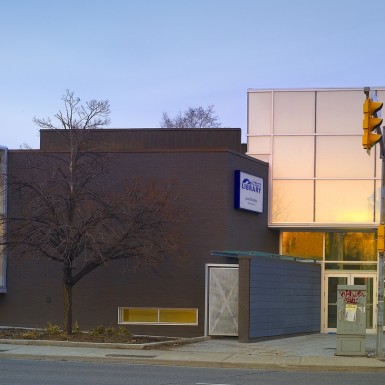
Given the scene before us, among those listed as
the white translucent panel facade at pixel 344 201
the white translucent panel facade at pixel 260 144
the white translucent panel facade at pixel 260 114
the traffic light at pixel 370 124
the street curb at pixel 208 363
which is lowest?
the street curb at pixel 208 363

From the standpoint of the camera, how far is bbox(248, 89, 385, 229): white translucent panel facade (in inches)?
1085

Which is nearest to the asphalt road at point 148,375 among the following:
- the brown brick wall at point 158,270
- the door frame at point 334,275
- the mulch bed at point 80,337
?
the mulch bed at point 80,337

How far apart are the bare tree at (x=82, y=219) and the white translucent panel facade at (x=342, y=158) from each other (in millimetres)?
7617

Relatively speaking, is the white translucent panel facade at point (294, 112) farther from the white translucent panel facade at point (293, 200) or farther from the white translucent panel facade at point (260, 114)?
the white translucent panel facade at point (293, 200)

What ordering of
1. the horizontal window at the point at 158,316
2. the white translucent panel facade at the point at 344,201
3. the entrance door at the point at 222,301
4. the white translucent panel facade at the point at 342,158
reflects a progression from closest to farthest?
the entrance door at the point at 222,301 < the horizontal window at the point at 158,316 < the white translucent panel facade at the point at 344,201 < the white translucent panel facade at the point at 342,158

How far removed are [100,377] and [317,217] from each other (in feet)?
49.7

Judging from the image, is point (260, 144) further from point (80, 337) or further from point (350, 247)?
point (80, 337)

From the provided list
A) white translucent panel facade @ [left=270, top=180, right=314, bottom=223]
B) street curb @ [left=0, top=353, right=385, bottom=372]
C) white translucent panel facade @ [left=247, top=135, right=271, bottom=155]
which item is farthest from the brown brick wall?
street curb @ [left=0, top=353, right=385, bottom=372]

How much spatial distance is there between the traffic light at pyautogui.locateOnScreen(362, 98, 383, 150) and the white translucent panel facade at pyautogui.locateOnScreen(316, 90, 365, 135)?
11.4 metres

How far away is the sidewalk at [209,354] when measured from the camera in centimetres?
1714

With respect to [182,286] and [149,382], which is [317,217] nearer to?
[182,286]

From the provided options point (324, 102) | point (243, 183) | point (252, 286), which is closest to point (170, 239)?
point (252, 286)

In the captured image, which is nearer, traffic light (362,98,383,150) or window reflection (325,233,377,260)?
traffic light (362,98,383,150)

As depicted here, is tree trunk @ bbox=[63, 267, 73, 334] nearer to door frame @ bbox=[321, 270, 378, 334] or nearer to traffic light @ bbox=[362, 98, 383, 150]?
traffic light @ bbox=[362, 98, 383, 150]
